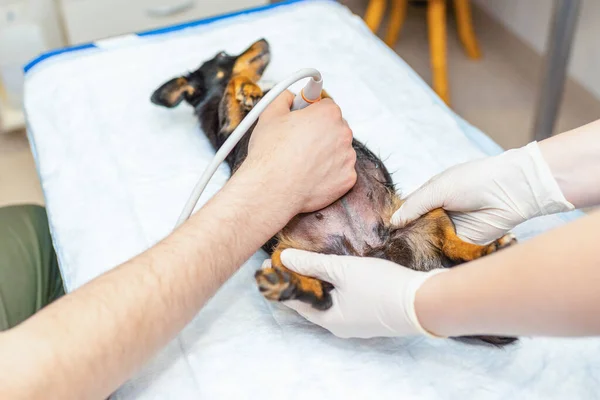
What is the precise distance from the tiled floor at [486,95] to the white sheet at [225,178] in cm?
97

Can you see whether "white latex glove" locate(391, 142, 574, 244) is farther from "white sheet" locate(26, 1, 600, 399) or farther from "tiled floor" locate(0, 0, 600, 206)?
"tiled floor" locate(0, 0, 600, 206)

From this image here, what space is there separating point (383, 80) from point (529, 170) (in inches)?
27.4

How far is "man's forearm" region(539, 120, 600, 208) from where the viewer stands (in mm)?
1012

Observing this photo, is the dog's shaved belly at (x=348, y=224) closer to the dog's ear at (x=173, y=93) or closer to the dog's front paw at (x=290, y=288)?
the dog's front paw at (x=290, y=288)

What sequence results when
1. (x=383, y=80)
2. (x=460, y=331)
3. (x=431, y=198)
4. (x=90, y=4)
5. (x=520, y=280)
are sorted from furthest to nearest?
(x=90, y=4), (x=383, y=80), (x=431, y=198), (x=460, y=331), (x=520, y=280)

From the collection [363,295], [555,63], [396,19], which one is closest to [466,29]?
[396,19]

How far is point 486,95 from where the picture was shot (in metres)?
2.80

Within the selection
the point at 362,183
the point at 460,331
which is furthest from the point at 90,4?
the point at 460,331

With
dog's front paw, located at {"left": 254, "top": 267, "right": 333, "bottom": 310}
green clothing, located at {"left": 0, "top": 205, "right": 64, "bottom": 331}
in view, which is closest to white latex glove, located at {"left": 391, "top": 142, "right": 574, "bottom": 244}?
dog's front paw, located at {"left": 254, "top": 267, "right": 333, "bottom": 310}

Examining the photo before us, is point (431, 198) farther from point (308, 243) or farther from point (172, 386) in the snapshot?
point (172, 386)

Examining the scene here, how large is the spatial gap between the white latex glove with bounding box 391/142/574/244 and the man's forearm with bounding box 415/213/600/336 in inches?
13.0

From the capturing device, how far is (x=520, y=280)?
2.28 feet

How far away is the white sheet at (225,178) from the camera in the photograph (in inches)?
38.8

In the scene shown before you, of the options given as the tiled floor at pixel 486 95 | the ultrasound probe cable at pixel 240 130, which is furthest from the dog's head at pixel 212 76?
the tiled floor at pixel 486 95
